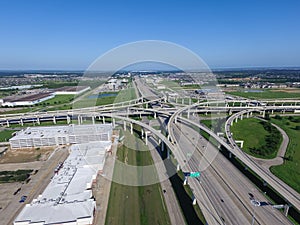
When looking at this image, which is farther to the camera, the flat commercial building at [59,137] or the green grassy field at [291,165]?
the flat commercial building at [59,137]

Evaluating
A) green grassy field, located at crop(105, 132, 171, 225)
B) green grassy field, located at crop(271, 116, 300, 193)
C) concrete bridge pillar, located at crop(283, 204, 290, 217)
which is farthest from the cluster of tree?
green grassy field, located at crop(105, 132, 171, 225)

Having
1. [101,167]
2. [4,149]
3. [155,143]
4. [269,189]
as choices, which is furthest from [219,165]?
[4,149]

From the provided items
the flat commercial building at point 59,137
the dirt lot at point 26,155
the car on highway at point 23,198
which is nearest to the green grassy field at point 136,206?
the car on highway at point 23,198

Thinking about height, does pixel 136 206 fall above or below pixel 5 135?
above

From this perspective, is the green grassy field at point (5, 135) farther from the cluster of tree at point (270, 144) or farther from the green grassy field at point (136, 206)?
the cluster of tree at point (270, 144)

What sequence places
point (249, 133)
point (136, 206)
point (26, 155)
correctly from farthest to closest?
point (249, 133) < point (26, 155) < point (136, 206)

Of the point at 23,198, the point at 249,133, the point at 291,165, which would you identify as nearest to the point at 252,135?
the point at 249,133

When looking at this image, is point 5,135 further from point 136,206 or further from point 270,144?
point 270,144
